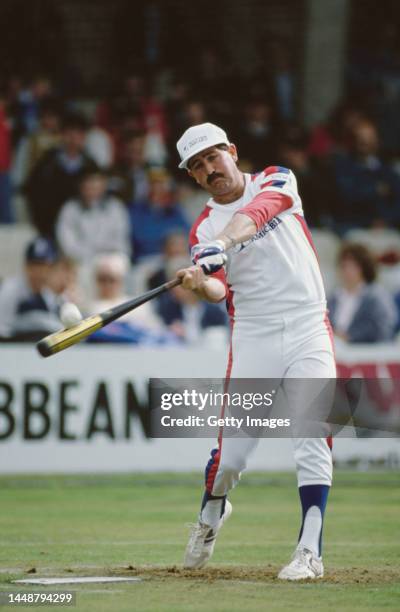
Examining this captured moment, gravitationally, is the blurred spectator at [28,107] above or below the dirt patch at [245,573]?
above

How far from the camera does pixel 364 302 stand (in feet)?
50.0

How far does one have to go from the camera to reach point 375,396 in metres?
14.6

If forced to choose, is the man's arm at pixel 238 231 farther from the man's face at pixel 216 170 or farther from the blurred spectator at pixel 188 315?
the blurred spectator at pixel 188 315

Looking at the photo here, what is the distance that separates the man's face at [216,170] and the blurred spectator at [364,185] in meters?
10.7

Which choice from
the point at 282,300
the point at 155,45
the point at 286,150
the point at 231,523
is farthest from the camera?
the point at 155,45

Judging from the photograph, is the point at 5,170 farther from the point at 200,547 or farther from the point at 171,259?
the point at 200,547

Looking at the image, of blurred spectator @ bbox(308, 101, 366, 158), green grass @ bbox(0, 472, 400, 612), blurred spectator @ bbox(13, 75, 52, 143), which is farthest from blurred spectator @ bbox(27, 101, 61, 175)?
green grass @ bbox(0, 472, 400, 612)

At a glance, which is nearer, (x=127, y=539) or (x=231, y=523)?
(x=127, y=539)

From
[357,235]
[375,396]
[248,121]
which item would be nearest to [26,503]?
[375,396]

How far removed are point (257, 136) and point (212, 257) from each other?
40.4 feet

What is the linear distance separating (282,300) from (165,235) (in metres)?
9.81

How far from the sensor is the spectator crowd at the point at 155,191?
1558 cm

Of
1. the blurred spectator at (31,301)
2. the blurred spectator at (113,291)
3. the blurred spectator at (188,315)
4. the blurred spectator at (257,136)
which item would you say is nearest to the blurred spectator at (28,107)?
the blurred spectator at (257,136)

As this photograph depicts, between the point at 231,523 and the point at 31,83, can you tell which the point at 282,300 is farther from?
the point at 31,83
